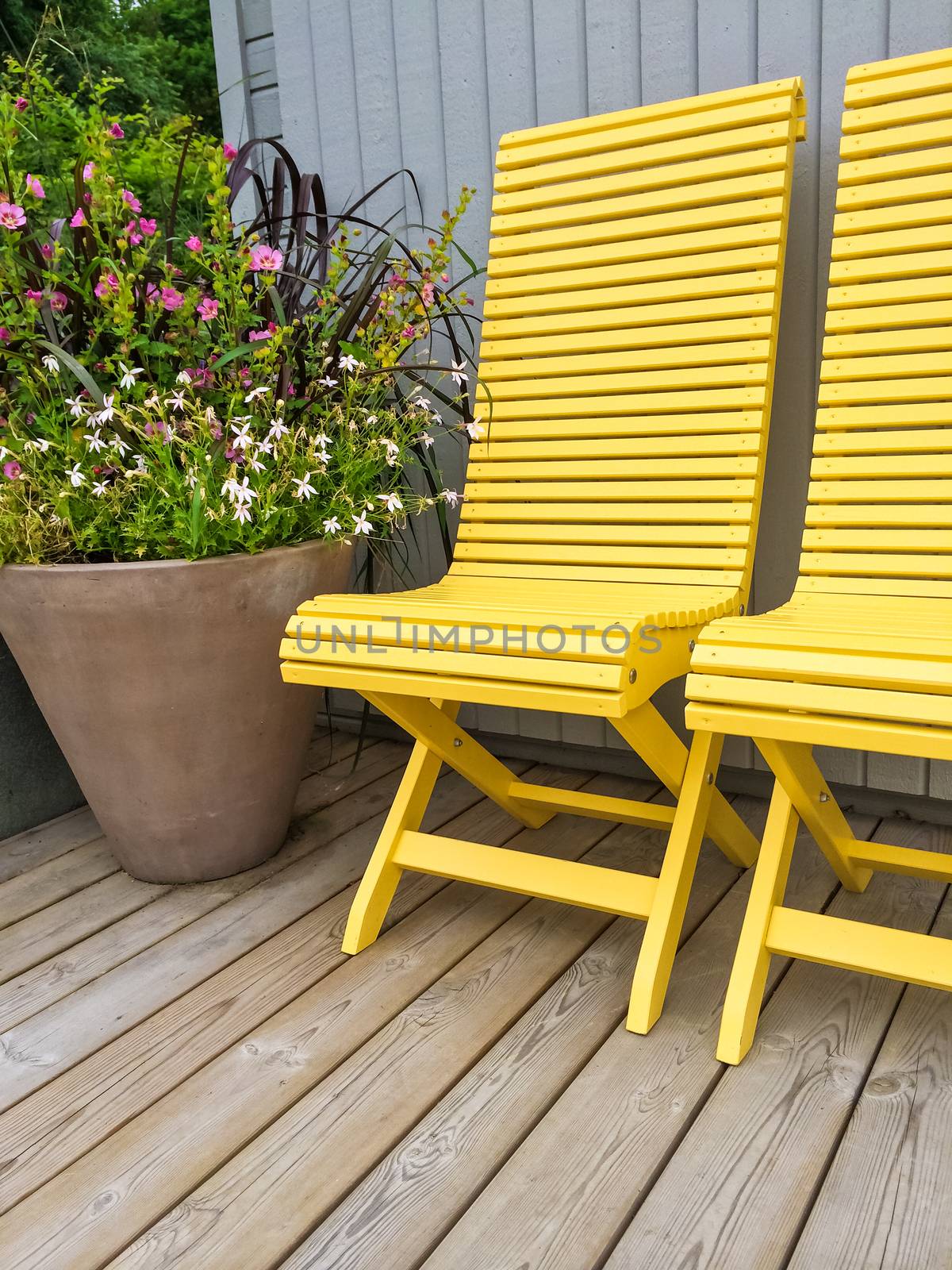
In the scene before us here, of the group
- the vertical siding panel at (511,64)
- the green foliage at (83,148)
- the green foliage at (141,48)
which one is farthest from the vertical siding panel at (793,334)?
the green foliage at (141,48)

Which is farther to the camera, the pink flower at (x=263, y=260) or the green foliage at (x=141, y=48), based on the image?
the green foliage at (x=141, y=48)

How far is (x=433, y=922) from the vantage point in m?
1.95

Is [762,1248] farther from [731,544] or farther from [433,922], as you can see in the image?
[731,544]

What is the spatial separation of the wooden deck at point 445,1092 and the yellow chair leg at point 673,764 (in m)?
0.08

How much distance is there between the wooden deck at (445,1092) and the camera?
124 centimetres

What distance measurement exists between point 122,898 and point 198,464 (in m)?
0.88

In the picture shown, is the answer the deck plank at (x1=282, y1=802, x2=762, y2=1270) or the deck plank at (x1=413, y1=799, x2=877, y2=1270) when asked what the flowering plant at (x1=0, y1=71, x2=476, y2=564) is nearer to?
the deck plank at (x1=282, y1=802, x2=762, y2=1270)

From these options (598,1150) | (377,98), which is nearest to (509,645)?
(598,1150)

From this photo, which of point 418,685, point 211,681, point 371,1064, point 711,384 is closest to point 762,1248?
point 371,1064

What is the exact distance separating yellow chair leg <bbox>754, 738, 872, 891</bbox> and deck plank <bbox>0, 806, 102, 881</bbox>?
1568mm

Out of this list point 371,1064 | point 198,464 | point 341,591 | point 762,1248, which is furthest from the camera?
point 341,591

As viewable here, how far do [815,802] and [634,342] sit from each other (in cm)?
98

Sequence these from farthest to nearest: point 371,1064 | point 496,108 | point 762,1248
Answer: point 496,108, point 371,1064, point 762,1248

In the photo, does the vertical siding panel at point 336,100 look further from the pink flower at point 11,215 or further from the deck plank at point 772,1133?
the deck plank at point 772,1133
